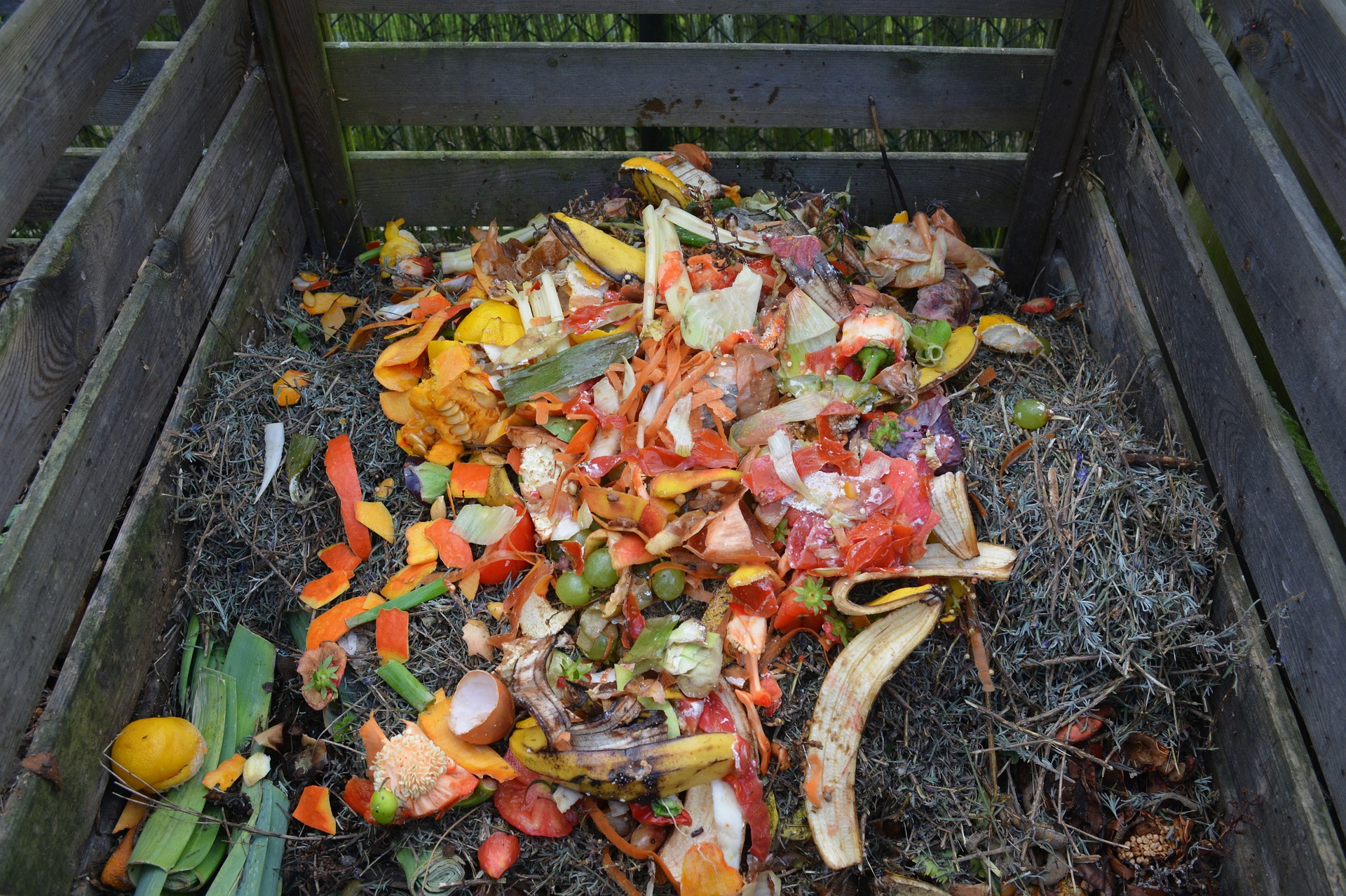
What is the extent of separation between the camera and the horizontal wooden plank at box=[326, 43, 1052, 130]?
3.08 m

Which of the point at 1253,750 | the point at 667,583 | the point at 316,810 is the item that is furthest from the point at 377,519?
the point at 1253,750

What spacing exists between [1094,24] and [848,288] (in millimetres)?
1179

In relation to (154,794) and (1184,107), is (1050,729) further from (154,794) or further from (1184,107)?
(154,794)

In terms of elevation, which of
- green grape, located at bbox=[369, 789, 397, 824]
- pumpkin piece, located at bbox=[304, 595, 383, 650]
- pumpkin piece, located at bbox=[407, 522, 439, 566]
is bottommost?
green grape, located at bbox=[369, 789, 397, 824]

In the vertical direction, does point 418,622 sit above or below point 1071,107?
below

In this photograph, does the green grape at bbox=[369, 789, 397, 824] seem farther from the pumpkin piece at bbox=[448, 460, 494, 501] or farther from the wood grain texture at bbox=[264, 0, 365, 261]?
the wood grain texture at bbox=[264, 0, 365, 261]

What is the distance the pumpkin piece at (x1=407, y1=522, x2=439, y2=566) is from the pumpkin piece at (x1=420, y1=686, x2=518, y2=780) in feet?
1.41

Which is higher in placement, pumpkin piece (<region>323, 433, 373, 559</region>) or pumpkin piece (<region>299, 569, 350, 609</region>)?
pumpkin piece (<region>323, 433, 373, 559</region>)

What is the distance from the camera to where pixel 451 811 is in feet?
7.16

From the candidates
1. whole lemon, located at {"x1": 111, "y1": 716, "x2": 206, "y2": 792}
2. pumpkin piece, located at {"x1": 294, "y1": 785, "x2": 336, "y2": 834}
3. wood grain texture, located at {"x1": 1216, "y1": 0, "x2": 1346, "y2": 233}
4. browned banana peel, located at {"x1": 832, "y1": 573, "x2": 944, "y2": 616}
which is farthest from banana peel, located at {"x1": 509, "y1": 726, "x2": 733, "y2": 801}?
wood grain texture, located at {"x1": 1216, "y1": 0, "x2": 1346, "y2": 233}

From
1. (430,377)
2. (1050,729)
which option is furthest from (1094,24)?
(430,377)

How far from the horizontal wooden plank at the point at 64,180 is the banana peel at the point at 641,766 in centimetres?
289

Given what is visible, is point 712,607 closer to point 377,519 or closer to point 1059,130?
point 377,519

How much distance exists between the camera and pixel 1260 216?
7.10ft
